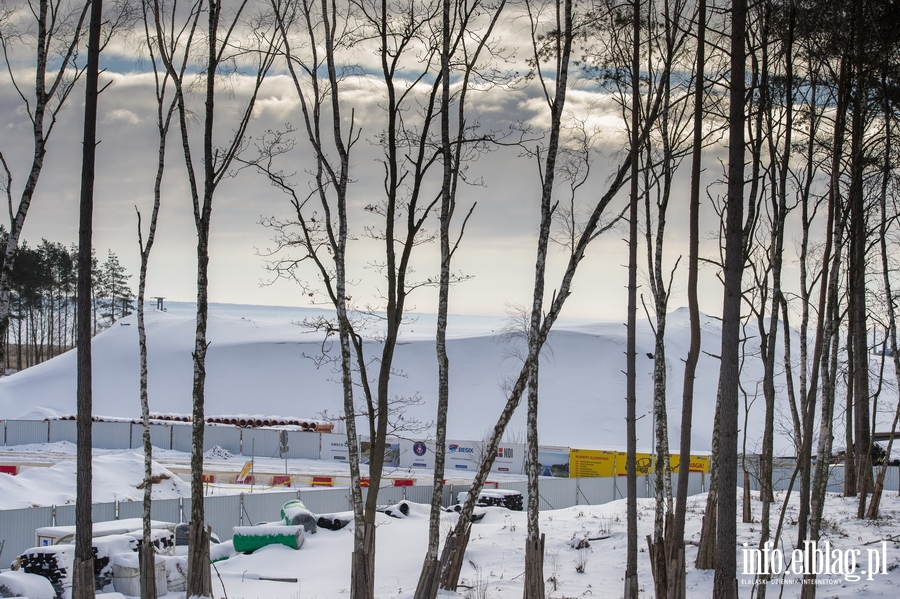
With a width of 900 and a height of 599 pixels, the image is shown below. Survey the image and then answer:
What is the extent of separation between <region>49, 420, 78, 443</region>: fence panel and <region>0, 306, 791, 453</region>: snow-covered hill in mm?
14247

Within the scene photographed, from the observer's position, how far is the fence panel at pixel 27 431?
4522 cm

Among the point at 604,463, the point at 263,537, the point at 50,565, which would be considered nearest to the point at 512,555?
the point at 263,537

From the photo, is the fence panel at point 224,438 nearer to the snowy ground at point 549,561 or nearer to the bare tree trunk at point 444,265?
the snowy ground at point 549,561

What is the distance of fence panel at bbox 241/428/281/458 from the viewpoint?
142ft

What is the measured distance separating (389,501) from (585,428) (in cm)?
3027

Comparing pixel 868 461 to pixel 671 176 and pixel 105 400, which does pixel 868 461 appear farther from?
pixel 105 400

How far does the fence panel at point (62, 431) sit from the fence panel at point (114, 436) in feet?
9.60

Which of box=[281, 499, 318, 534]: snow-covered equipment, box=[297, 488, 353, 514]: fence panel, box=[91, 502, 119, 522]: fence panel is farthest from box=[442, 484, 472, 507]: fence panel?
box=[91, 502, 119, 522]: fence panel

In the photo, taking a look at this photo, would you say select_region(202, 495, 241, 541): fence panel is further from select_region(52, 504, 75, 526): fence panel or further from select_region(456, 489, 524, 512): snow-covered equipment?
select_region(456, 489, 524, 512): snow-covered equipment

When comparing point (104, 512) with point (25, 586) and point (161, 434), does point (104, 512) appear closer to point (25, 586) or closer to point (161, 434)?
point (25, 586)

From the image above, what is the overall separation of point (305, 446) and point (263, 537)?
24.5 meters

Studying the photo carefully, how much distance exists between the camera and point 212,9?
13195mm

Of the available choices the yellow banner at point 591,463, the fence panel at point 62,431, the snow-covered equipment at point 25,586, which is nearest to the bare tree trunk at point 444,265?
the snow-covered equipment at point 25,586

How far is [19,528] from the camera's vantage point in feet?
60.3
